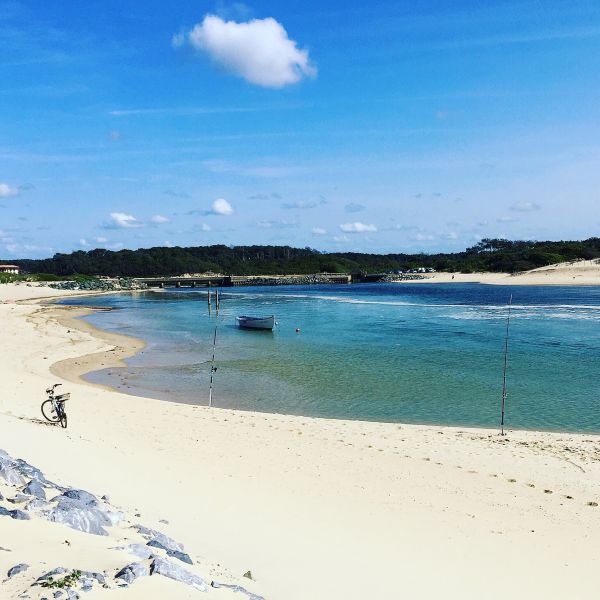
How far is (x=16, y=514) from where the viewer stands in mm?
7148

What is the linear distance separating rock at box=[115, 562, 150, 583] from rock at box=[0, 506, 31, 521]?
2006 mm

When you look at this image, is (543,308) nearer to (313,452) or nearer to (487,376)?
(487,376)

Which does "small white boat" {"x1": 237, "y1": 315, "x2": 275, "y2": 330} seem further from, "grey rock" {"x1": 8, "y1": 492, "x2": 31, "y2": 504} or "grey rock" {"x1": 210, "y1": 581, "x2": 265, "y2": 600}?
"grey rock" {"x1": 210, "y1": 581, "x2": 265, "y2": 600}

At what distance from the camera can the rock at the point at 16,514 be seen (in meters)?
7.12

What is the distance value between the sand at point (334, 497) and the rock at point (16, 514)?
5.5 inches

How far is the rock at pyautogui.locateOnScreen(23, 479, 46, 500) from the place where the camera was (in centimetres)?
805

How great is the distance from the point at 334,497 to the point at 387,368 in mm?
19858

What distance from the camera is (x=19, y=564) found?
227 inches

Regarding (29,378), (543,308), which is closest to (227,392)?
(29,378)

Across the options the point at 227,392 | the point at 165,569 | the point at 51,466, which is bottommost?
the point at 227,392

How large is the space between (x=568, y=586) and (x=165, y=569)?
6750 mm

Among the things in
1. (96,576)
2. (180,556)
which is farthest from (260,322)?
(96,576)

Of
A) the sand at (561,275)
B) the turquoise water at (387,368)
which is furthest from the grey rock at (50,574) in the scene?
the sand at (561,275)

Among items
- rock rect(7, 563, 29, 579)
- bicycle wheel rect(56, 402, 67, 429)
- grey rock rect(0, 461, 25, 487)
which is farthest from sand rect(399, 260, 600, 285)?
rock rect(7, 563, 29, 579)
